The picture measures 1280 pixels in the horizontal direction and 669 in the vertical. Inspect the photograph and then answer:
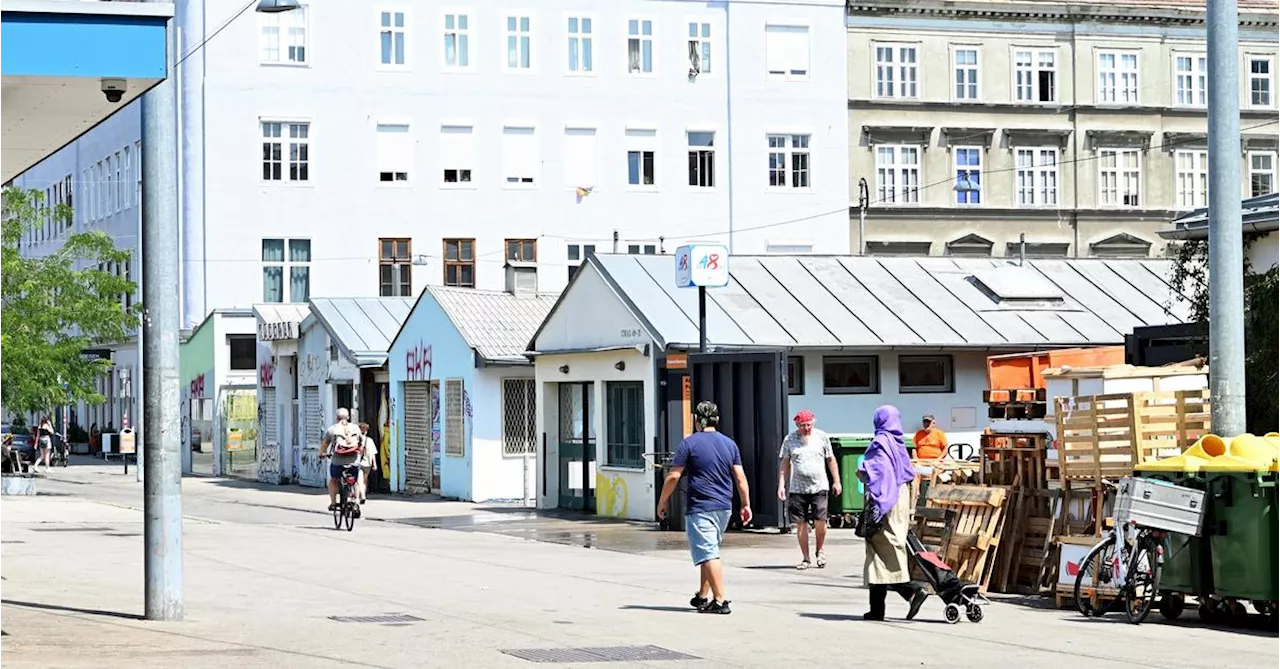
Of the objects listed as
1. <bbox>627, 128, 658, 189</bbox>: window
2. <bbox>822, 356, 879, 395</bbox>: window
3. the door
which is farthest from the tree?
<bbox>822, 356, 879, 395</bbox>: window

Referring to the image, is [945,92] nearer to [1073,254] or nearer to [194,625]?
[1073,254]

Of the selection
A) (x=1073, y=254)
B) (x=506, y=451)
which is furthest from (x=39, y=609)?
(x=1073, y=254)

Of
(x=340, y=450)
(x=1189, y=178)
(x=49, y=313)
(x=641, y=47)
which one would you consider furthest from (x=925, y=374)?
(x=1189, y=178)

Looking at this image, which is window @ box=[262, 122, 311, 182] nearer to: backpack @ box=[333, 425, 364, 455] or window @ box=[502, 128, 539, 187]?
window @ box=[502, 128, 539, 187]

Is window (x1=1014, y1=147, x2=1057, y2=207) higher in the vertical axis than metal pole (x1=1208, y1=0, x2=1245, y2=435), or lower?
higher

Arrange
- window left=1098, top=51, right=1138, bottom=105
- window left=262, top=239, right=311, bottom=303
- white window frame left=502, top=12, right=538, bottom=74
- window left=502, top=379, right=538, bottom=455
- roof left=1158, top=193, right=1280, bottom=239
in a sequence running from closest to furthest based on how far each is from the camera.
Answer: roof left=1158, top=193, right=1280, bottom=239
window left=502, top=379, right=538, bottom=455
window left=262, top=239, right=311, bottom=303
white window frame left=502, top=12, right=538, bottom=74
window left=1098, top=51, right=1138, bottom=105

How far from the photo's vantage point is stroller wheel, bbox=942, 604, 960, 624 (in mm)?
15914

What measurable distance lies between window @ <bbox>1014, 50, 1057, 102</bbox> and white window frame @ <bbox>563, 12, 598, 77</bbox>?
1433 centimetres

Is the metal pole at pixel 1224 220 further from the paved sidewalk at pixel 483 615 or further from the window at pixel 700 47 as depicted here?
the window at pixel 700 47

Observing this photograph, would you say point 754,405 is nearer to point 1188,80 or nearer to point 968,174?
point 968,174

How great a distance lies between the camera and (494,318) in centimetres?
3812

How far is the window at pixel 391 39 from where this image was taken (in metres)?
61.4

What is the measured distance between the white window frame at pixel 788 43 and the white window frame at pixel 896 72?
2.19 meters

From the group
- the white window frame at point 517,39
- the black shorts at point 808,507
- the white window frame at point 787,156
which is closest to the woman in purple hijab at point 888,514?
the black shorts at point 808,507
